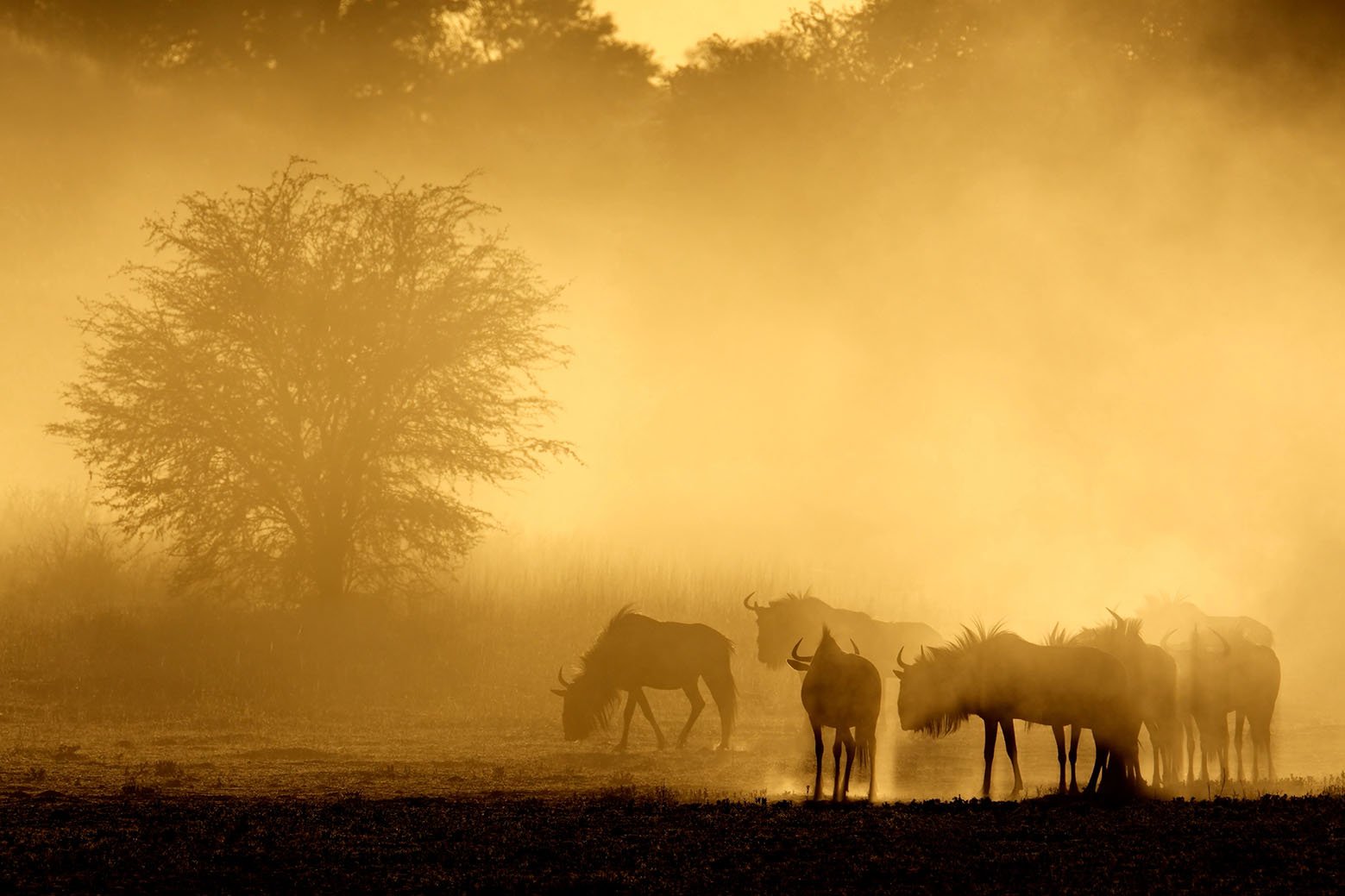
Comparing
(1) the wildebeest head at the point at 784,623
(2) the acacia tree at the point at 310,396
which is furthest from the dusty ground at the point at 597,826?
(2) the acacia tree at the point at 310,396

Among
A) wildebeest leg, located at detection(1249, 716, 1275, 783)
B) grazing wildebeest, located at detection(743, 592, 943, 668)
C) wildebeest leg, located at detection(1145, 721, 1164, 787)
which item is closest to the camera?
wildebeest leg, located at detection(1145, 721, 1164, 787)

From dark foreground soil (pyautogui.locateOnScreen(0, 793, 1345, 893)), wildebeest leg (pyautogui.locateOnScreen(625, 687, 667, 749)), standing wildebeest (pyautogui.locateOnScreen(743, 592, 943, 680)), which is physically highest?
standing wildebeest (pyautogui.locateOnScreen(743, 592, 943, 680))

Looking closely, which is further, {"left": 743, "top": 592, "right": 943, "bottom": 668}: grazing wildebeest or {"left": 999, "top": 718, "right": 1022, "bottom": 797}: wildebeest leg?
{"left": 743, "top": 592, "right": 943, "bottom": 668}: grazing wildebeest

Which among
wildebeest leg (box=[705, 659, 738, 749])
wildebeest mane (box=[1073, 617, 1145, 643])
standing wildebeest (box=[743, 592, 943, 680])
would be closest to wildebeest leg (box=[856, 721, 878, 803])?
wildebeest mane (box=[1073, 617, 1145, 643])

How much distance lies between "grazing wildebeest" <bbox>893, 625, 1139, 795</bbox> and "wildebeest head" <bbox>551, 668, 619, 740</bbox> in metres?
5.24

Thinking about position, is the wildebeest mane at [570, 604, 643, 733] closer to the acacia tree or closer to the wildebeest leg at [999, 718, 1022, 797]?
the wildebeest leg at [999, 718, 1022, 797]

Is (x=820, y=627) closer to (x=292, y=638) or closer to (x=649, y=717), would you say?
(x=649, y=717)

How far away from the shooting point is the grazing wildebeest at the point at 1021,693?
16.9 meters

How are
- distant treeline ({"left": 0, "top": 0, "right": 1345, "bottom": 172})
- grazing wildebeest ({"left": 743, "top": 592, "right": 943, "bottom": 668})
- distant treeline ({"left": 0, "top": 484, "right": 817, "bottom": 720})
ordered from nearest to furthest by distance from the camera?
grazing wildebeest ({"left": 743, "top": 592, "right": 943, "bottom": 668}), distant treeline ({"left": 0, "top": 484, "right": 817, "bottom": 720}), distant treeline ({"left": 0, "top": 0, "right": 1345, "bottom": 172})

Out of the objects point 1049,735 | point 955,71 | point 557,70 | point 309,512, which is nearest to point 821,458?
point 955,71

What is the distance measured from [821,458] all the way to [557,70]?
28.3 m

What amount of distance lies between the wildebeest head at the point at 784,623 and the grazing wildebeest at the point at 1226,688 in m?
6.55

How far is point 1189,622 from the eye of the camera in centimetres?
2444

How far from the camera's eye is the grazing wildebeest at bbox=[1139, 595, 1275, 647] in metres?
23.3
